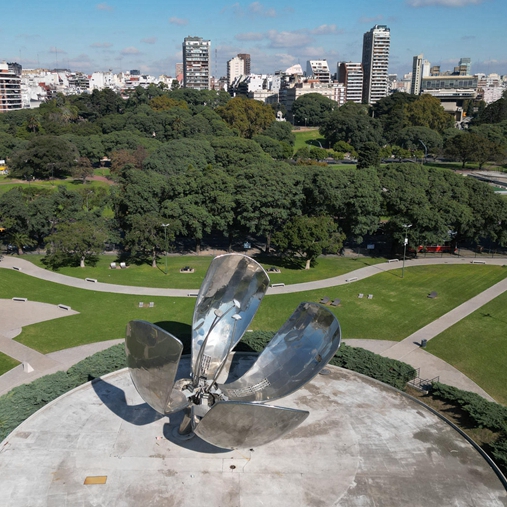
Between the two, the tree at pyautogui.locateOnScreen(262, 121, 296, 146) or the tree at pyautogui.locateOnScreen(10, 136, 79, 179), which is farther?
the tree at pyautogui.locateOnScreen(262, 121, 296, 146)

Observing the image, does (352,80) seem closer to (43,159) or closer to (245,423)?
(43,159)

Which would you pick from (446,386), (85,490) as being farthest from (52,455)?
(446,386)

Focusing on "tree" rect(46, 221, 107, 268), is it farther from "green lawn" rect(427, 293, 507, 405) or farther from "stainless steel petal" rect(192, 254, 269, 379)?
"green lawn" rect(427, 293, 507, 405)

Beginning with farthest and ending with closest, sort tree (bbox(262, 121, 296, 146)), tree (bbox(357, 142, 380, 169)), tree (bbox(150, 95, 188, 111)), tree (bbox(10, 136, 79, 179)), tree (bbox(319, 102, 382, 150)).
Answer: tree (bbox(150, 95, 188, 111)) → tree (bbox(319, 102, 382, 150)) → tree (bbox(262, 121, 296, 146)) → tree (bbox(357, 142, 380, 169)) → tree (bbox(10, 136, 79, 179))

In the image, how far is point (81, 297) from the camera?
40.2m

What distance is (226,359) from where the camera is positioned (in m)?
23.0

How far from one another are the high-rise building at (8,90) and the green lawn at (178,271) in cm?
13200

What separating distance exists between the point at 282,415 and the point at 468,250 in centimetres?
4532

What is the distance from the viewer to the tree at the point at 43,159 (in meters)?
82.9

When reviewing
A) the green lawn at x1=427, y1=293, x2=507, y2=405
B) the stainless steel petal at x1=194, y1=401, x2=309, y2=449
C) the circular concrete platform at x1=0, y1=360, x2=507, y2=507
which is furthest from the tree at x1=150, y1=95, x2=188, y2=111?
the stainless steel petal at x1=194, y1=401, x2=309, y2=449

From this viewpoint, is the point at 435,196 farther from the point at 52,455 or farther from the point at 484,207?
the point at 52,455

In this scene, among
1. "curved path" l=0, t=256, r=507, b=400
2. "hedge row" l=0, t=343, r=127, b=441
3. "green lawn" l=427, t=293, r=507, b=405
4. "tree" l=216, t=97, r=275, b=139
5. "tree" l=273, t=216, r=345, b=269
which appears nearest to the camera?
"hedge row" l=0, t=343, r=127, b=441

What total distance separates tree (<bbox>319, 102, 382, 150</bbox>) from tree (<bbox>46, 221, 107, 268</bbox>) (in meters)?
79.6

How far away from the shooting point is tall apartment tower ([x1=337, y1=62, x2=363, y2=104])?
7618 inches
